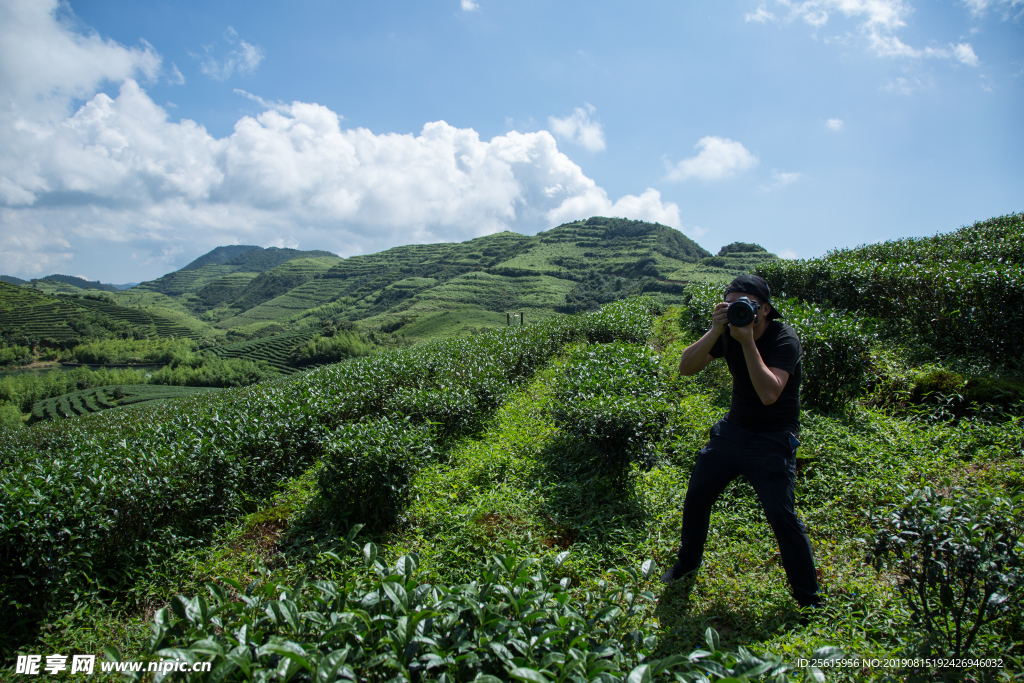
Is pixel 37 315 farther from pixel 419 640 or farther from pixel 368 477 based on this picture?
pixel 419 640

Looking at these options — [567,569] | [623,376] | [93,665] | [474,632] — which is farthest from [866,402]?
[93,665]

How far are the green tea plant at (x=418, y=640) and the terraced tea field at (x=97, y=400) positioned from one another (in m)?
41.4

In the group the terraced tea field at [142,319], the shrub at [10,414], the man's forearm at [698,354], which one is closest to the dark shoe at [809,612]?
the man's forearm at [698,354]

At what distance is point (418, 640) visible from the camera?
5.29 feet

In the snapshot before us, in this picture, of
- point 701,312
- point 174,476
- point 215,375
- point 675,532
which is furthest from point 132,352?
point 675,532

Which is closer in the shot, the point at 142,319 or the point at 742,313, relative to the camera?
the point at 742,313

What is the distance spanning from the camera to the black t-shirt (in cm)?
256

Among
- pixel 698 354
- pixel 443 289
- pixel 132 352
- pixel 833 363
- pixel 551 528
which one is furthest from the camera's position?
pixel 443 289

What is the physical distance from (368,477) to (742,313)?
11.1 ft

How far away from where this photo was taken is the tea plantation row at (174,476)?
3.14m

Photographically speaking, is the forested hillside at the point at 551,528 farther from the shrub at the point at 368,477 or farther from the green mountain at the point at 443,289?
the green mountain at the point at 443,289

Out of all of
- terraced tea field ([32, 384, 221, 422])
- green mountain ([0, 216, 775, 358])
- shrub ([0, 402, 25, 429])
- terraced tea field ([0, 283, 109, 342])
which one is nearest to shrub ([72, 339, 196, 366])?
green mountain ([0, 216, 775, 358])

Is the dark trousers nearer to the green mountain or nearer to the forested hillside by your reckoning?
the forested hillside

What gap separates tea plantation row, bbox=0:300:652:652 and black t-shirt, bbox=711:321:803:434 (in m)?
2.95
